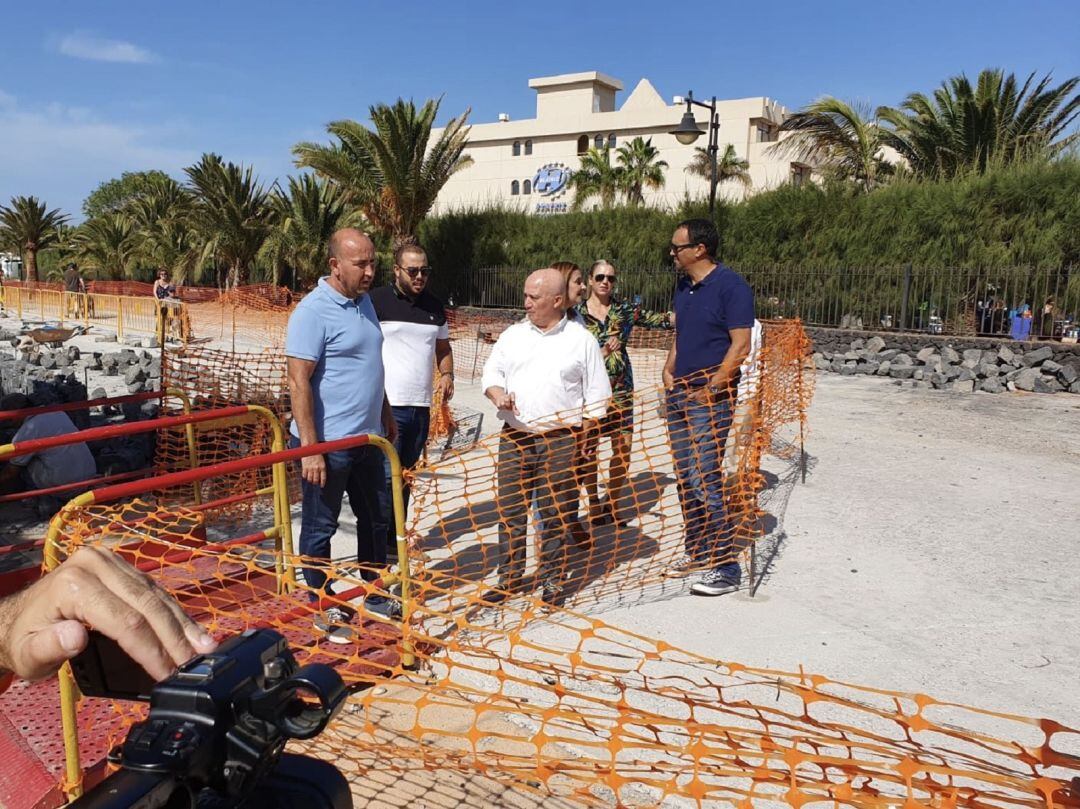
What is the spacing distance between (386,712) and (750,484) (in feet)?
8.93

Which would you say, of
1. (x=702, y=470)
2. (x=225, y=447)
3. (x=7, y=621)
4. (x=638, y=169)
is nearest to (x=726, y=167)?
(x=638, y=169)

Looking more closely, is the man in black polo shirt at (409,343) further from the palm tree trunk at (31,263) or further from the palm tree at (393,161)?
the palm tree trunk at (31,263)

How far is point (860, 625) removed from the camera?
13.1ft

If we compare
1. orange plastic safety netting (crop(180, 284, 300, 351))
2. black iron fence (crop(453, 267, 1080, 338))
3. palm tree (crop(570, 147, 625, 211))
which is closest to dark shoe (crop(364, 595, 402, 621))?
black iron fence (crop(453, 267, 1080, 338))

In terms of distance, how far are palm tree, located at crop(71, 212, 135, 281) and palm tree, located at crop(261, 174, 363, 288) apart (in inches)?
Result: 524

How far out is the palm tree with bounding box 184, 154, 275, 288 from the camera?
28406mm

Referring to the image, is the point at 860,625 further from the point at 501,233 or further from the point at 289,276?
the point at 289,276

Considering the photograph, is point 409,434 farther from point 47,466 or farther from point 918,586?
point 918,586

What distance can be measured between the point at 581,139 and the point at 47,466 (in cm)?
4546

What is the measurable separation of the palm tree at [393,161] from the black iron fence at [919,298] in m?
7.81

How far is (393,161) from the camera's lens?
77.2ft

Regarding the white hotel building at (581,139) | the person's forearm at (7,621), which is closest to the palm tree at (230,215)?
the white hotel building at (581,139)

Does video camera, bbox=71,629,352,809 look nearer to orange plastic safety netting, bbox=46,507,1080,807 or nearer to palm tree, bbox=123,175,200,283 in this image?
orange plastic safety netting, bbox=46,507,1080,807

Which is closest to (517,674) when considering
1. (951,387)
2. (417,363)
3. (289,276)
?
(417,363)
